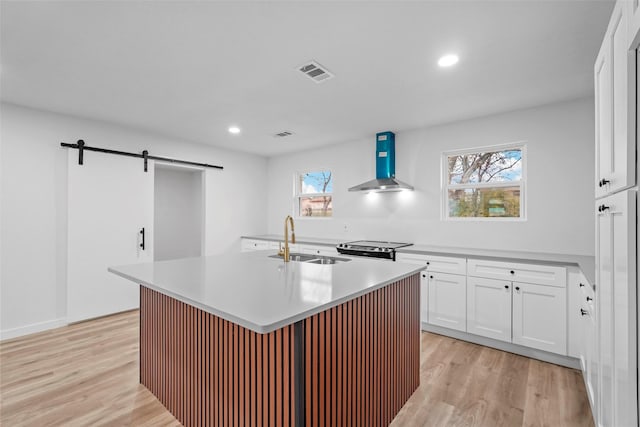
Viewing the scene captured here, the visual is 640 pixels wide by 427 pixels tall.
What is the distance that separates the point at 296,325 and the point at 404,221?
3275mm

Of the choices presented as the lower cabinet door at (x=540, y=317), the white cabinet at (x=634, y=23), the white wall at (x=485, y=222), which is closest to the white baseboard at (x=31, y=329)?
the white wall at (x=485, y=222)

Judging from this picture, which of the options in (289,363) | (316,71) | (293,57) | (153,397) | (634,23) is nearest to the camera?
(634,23)

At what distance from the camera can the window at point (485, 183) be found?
138 inches

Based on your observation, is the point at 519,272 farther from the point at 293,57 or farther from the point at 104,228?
the point at 104,228

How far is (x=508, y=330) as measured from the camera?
9.52ft

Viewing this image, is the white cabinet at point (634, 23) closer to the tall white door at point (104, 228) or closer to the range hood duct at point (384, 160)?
the range hood duct at point (384, 160)

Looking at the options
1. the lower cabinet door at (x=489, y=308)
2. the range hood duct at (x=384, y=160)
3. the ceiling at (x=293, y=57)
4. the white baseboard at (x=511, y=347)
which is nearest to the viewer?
the ceiling at (x=293, y=57)

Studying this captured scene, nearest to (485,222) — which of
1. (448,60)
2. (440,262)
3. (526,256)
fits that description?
(526,256)

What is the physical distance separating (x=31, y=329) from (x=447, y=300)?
4.48m

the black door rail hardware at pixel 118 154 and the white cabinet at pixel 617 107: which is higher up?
the black door rail hardware at pixel 118 154

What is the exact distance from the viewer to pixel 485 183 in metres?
3.70

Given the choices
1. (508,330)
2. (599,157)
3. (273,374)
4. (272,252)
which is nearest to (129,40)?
(272,252)

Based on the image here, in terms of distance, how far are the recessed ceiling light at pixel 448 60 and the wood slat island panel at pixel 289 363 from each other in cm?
162

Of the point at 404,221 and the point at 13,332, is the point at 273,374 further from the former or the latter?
the point at 13,332
